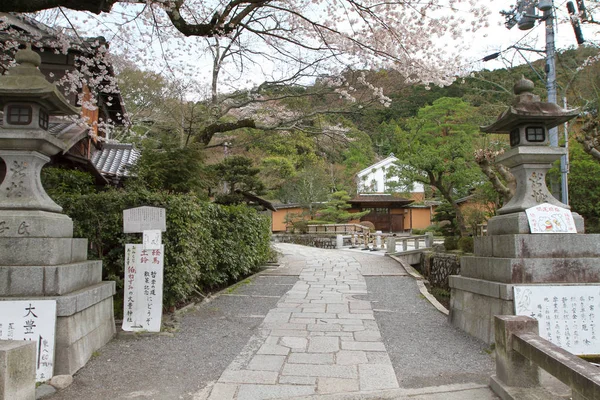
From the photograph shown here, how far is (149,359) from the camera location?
→ 468 centimetres

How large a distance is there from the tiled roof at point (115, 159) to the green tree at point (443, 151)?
1151cm

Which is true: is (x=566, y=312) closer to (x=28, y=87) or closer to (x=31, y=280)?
(x=31, y=280)

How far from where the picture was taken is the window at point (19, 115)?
14.4ft

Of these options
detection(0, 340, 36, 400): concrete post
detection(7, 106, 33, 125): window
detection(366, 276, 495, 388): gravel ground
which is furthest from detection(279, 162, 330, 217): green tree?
detection(0, 340, 36, 400): concrete post

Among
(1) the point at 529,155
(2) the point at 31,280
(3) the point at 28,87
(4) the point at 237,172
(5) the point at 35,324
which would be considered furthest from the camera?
(4) the point at 237,172

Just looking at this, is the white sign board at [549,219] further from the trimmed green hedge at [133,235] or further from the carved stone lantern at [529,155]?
the trimmed green hedge at [133,235]

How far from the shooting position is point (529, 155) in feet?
17.5

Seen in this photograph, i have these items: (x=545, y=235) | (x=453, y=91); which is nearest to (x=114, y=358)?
(x=545, y=235)

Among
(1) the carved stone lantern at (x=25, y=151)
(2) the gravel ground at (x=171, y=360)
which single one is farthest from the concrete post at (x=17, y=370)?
(1) the carved stone lantern at (x=25, y=151)

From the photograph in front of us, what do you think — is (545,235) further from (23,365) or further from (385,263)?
(385,263)

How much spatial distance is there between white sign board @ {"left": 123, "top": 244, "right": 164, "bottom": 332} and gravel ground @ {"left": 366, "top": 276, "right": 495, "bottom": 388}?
3240mm

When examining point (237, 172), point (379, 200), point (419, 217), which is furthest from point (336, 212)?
point (237, 172)

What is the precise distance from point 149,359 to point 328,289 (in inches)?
233

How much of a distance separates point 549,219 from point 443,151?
42.7 ft
